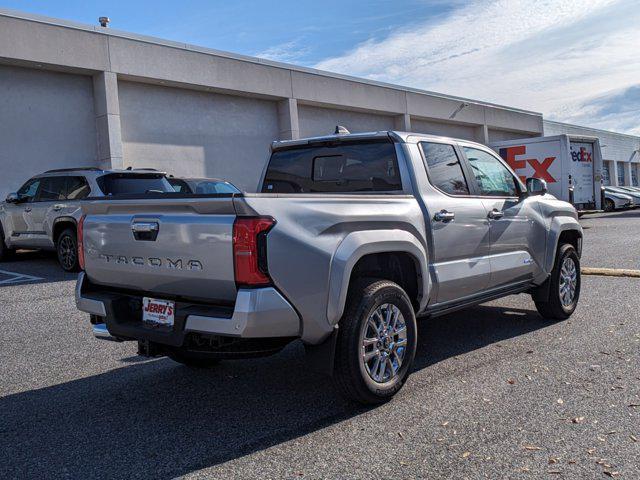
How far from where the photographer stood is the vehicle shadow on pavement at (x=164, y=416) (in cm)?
357

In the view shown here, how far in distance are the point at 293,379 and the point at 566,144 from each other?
16045mm

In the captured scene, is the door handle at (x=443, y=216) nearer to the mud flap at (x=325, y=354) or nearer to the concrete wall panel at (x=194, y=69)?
the mud flap at (x=325, y=354)

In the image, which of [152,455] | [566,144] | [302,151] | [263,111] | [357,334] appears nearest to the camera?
[152,455]

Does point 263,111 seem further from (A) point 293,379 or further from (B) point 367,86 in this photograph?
(A) point 293,379

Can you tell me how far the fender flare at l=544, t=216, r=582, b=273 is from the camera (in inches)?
262

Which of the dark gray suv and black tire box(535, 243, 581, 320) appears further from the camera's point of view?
the dark gray suv

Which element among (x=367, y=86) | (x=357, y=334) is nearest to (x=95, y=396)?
(x=357, y=334)

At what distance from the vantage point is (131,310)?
4.42m

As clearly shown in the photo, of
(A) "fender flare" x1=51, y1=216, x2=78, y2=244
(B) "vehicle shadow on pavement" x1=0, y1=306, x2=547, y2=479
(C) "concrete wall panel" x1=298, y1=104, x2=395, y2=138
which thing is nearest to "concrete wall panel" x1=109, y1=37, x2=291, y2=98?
(C) "concrete wall panel" x1=298, y1=104, x2=395, y2=138

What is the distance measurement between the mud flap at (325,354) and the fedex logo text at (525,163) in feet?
52.9

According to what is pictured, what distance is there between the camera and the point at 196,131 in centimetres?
2148

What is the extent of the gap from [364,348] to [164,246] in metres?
1.48

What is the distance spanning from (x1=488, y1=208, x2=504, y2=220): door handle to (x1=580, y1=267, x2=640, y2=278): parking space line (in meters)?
4.68

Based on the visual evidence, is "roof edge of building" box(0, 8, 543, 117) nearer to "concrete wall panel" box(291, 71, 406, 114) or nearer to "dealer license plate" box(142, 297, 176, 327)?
"concrete wall panel" box(291, 71, 406, 114)
